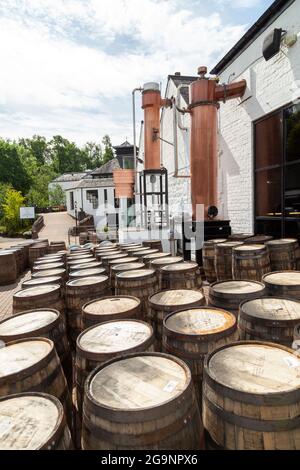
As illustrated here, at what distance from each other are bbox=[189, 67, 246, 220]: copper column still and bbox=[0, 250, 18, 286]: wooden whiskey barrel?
553 centimetres

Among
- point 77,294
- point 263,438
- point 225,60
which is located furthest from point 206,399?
point 225,60

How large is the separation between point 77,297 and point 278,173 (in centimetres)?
603

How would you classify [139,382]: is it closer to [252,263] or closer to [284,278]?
[284,278]

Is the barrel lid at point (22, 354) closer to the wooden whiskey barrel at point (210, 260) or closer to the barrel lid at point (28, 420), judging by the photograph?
the barrel lid at point (28, 420)

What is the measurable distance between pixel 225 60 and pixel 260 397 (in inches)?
376

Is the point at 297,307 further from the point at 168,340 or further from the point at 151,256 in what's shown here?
the point at 151,256

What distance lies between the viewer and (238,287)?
3332 millimetres

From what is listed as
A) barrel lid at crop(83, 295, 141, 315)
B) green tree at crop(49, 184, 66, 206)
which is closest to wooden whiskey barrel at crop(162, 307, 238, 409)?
barrel lid at crop(83, 295, 141, 315)

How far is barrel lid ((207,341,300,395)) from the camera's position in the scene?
62.7 inches

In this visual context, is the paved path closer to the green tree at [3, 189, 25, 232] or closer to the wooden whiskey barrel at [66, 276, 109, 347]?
the green tree at [3, 189, 25, 232]

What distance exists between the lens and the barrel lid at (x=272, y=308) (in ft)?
7.89

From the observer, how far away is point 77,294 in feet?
11.5

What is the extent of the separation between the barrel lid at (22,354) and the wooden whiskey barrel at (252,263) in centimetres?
302

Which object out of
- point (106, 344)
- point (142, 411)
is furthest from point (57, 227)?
point (142, 411)
